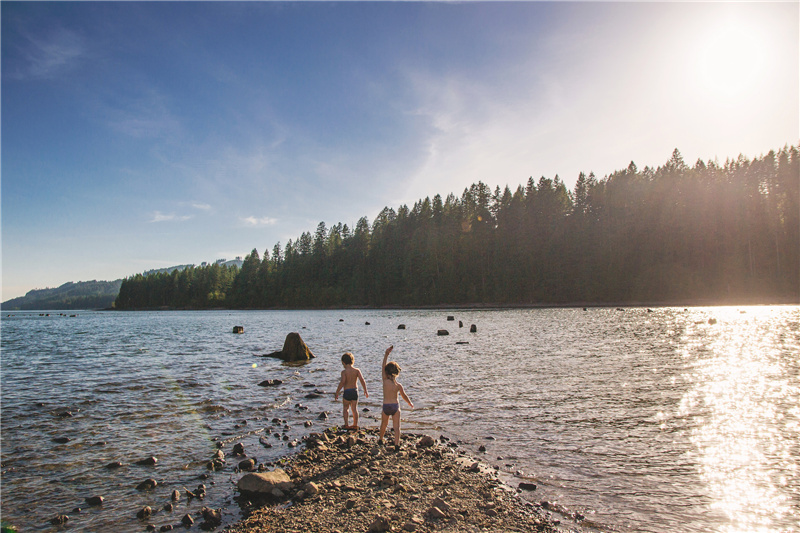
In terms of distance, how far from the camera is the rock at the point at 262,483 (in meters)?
7.22

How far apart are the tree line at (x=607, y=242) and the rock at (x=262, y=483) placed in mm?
105271

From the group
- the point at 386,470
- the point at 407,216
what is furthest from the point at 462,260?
the point at 386,470

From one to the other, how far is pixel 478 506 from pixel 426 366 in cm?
1568

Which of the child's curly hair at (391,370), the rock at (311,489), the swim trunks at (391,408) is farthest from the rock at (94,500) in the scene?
the child's curly hair at (391,370)

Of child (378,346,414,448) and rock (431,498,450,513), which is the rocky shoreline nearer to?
rock (431,498,450,513)

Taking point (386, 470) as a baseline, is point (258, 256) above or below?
above

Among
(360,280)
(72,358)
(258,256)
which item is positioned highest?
(258,256)

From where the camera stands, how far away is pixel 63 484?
816cm

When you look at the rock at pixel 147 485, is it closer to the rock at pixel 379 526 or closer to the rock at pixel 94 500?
the rock at pixel 94 500

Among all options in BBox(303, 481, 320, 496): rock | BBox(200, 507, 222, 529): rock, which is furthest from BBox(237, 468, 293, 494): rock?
BBox(200, 507, 222, 529): rock

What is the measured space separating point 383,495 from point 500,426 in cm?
542

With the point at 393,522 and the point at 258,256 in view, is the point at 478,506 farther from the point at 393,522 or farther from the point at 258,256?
the point at 258,256

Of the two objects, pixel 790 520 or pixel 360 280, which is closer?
pixel 790 520

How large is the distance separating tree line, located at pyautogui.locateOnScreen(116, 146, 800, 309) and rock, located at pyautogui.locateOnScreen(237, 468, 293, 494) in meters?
105
